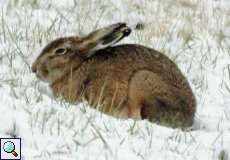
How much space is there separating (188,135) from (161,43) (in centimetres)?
323

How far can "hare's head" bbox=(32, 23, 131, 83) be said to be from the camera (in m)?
8.10

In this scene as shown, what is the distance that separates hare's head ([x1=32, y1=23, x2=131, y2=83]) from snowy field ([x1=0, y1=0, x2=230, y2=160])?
14 cm

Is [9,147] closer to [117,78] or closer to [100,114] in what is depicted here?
[100,114]

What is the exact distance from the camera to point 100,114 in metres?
6.96

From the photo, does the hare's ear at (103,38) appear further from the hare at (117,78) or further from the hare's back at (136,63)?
the hare's back at (136,63)

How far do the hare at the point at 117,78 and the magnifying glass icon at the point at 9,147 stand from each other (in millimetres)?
1488

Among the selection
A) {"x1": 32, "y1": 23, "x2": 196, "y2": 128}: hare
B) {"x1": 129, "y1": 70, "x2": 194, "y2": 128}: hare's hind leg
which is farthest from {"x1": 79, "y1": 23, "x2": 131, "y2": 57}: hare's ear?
{"x1": 129, "y1": 70, "x2": 194, "y2": 128}: hare's hind leg

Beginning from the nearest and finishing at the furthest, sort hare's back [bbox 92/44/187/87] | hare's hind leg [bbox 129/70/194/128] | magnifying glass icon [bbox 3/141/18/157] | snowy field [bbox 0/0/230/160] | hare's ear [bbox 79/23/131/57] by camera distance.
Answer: magnifying glass icon [bbox 3/141/18/157]
snowy field [bbox 0/0/230/160]
hare's hind leg [bbox 129/70/194/128]
hare's back [bbox 92/44/187/87]
hare's ear [bbox 79/23/131/57]

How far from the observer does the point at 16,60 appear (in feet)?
27.8

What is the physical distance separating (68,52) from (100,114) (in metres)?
1.50

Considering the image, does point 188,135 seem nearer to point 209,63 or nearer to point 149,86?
point 149,86

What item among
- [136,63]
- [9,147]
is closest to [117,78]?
[136,63]

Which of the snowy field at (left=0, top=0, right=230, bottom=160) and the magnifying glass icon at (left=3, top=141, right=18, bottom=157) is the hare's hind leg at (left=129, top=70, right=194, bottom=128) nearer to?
the snowy field at (left=0, top=0, right=230, bottom=160)

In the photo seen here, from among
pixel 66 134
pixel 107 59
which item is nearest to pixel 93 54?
pixel 107 59
